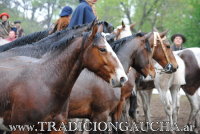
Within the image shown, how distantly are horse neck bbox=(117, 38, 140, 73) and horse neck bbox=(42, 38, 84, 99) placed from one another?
101 inches

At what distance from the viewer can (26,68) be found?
5324 millimetres

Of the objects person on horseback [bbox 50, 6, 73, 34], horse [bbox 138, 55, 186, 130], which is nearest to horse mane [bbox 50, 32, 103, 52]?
person on horseback [bbox 50, 6, 73, 34]

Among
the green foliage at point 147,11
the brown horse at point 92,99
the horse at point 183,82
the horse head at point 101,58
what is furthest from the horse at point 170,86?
the green foliage at point 147,11

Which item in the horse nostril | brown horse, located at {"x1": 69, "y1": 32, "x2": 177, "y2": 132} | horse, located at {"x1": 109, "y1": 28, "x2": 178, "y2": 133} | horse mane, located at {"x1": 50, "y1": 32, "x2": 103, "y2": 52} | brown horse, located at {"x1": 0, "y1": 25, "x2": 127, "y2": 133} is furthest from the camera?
horse, located at {"x1": 109, "y1": 28, "x2": 178, "y2": 133}

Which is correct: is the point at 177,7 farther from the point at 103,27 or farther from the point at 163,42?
the point at 103,27

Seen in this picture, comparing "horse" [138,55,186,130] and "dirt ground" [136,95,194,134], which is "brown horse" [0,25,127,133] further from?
"dirt ground" [136,95,194,134]

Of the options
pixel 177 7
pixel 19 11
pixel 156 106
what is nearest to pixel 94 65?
pixel 156 106

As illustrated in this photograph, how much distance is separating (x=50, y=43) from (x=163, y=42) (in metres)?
3.73

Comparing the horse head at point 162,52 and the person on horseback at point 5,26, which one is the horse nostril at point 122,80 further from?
the person on horseback at point 5,26

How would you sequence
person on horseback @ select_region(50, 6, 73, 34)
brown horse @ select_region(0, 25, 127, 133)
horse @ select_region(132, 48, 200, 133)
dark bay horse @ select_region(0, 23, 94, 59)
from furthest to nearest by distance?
horse @ select_region(132, 48, 200, 133) → person on horseback @ select_region(50, 6, 73, 34) → dark bay horse @ select_region(0, 23, 94, 59) → brown horse @ select_region(0, 25, 127, 133)

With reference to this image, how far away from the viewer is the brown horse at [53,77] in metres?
4.99

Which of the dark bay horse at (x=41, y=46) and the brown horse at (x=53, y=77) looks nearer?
the brown horse at (x=53, y=77)

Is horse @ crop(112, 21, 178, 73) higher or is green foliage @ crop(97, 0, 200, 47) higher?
green foliage @ crop(97, 0, 200, 47)

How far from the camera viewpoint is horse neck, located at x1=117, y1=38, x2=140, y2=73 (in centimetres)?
781
